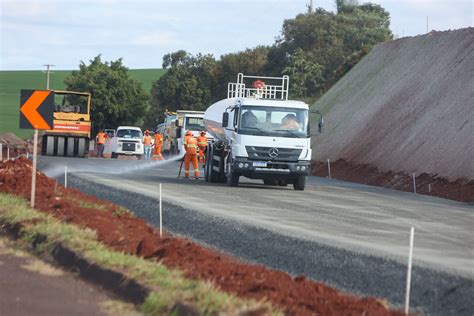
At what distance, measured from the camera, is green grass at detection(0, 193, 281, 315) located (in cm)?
1046

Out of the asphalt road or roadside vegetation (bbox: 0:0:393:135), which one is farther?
roadside vegetation (bbox: 0:0:393:135)

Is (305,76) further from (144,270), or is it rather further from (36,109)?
(144,270)

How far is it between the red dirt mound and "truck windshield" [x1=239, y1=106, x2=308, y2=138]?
652 centimetres

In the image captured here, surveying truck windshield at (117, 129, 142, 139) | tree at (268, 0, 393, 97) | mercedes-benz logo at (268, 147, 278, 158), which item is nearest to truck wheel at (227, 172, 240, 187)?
mercedes-benz logo at (268, 147, 278, 158)

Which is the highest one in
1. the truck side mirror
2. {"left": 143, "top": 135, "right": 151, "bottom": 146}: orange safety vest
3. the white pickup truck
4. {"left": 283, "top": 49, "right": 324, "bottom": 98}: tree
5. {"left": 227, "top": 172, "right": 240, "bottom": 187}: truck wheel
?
{"left": 283, "top": 49, "right": 324, "bottom": 98}: tree

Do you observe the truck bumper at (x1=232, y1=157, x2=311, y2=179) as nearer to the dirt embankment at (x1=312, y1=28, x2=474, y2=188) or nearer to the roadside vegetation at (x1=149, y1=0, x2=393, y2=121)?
the dirt embankment at (x1=312, y1=28, x2=474, y2=188)

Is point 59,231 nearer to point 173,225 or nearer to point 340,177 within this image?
point 173,225

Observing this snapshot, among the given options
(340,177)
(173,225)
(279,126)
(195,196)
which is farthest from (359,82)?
(173,225)

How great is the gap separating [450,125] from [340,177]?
5.96 metres

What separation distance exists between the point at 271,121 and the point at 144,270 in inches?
777

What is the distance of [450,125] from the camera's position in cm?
4566

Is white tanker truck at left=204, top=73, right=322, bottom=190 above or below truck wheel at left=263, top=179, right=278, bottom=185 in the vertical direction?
above

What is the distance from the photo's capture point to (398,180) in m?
43.3

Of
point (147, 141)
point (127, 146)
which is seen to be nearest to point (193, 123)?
point (147, 141)
